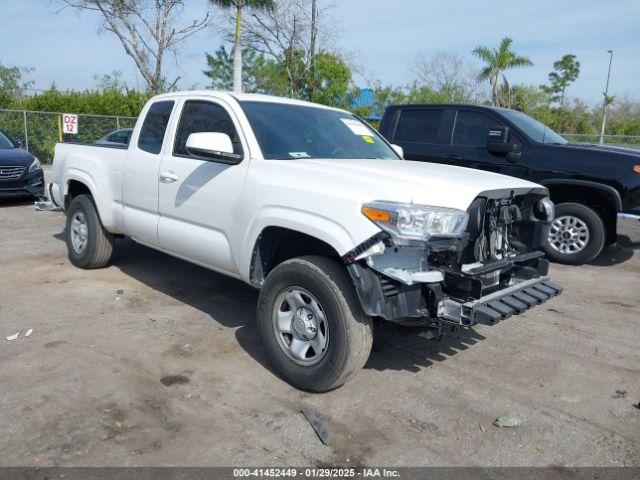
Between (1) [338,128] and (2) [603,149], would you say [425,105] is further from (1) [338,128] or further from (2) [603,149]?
(1) [338,128]

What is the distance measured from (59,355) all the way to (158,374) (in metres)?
0.81

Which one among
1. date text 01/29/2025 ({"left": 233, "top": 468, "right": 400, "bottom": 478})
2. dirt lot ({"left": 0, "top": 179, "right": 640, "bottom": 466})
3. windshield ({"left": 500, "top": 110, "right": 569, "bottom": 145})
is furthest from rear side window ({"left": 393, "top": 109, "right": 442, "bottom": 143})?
date text 01/29/2025 ({"left": 233, "top": 468, "right": 400, "bottom": 478})

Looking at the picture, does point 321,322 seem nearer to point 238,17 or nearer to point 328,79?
point 238,17

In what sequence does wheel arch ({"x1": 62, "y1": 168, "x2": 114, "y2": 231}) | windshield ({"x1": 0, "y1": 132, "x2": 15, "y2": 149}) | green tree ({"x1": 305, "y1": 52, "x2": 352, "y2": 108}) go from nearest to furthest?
wheel arch ({"x1": 62, "y1": 168, "x2": 114, "y2": 231})
windshield ({"x1": 0, "y1": 132, "x2": 15, "y2": 149})
green tree ({"x1": 305, "y1": 52, "x2": 352, "y2": 108})

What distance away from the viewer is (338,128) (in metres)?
4.79

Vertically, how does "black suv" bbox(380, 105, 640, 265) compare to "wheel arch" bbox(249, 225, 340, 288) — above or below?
above

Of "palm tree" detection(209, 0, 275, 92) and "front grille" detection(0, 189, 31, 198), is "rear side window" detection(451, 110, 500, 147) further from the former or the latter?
"palm tree" detection(209, 0, 275, 92)

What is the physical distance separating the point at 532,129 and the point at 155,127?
5181 mm

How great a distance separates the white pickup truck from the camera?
3.12 metres

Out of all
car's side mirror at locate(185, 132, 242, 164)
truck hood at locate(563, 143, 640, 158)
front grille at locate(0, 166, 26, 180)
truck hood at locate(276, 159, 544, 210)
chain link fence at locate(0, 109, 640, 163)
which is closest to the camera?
truck hood at locate(276, 159, 544, 210)

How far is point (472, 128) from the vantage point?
779cm

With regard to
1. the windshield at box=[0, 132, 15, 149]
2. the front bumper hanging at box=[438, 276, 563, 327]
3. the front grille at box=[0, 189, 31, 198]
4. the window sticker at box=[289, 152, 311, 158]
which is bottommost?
the front grille at box=[0, 189, 31, 198]

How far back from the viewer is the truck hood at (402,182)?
3.20 meters

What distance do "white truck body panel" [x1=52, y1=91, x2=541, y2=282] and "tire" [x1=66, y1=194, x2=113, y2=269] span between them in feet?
0.80
